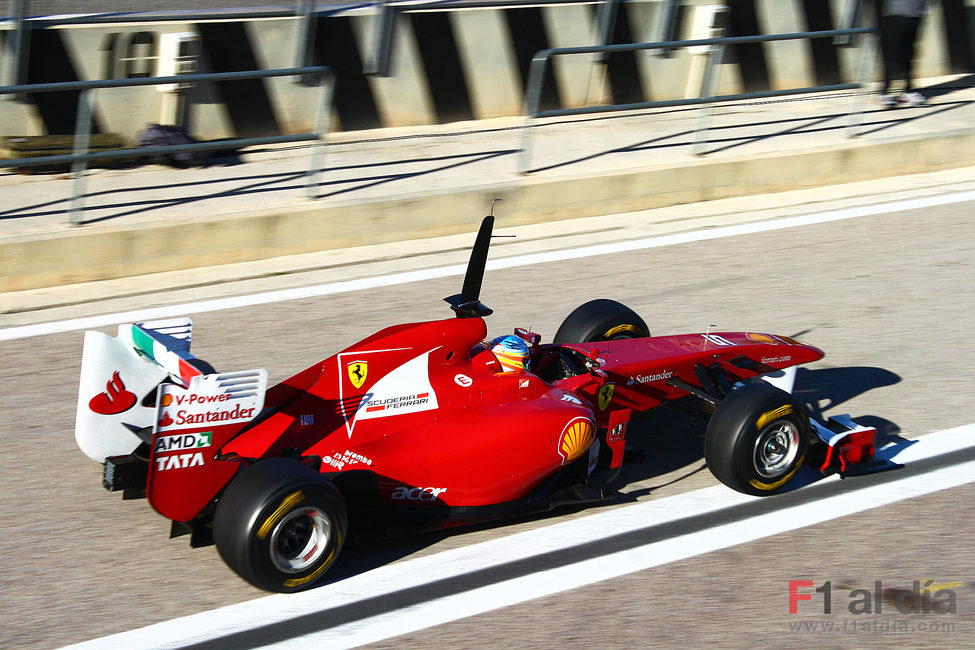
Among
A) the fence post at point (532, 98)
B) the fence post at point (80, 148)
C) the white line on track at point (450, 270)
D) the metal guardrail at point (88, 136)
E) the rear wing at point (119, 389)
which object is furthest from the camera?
the fence post at point (532, 98)

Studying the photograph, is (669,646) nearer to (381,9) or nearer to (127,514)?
(127,514)

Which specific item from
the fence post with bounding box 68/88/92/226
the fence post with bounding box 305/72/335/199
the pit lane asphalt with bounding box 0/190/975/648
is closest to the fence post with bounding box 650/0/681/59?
the pit lane asphalt with bounding box 0/190/975/648

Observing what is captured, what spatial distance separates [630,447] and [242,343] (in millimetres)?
3001

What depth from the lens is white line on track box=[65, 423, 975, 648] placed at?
168 inches

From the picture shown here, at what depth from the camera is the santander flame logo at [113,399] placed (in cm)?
464

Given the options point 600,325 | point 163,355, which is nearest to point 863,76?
point 600,325

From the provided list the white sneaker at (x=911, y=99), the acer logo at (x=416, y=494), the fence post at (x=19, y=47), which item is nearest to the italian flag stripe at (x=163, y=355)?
the acer logo at (x=416, y=494)

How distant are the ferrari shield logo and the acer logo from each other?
56cm

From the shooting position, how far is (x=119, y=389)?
4695 millimetres

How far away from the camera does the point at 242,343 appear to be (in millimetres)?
7297

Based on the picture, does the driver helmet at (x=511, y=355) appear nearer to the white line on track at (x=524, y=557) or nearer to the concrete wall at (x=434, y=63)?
the white line on track at (x=524, y=557)

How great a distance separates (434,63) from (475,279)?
24.1 feet

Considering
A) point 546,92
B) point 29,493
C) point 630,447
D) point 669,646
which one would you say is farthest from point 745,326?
point 546,92

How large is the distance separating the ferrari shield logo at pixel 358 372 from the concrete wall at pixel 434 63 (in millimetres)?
6075
